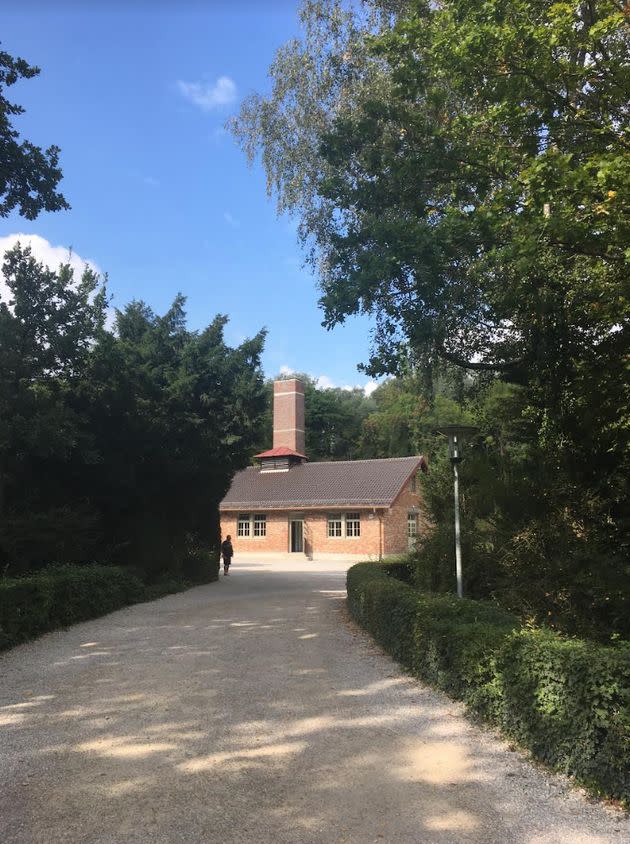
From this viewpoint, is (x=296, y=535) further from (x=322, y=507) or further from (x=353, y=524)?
(x=353, y=524)

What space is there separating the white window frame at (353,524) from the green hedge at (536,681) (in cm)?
2608

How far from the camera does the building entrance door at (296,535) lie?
3641 cm

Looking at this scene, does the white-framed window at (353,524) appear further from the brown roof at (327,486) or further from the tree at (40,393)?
the tree at (40,393)

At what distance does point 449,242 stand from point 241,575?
16.9 metres

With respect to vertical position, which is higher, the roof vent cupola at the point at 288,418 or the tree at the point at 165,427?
the roof vent cupola at the point at 288,418

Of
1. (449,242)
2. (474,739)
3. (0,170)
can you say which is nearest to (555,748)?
(474,739)

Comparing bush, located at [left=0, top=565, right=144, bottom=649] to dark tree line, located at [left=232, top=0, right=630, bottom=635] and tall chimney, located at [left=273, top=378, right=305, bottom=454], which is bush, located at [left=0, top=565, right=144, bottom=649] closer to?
dark tree line, located at [left=232, top=0, right=630, bottom=635]

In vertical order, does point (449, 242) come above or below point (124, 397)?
above

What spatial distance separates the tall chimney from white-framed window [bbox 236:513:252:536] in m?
5.91

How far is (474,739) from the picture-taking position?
17.9 feet

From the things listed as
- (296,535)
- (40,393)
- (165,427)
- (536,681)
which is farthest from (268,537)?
(536,681)

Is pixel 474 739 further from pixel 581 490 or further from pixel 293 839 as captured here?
pixel 581 490

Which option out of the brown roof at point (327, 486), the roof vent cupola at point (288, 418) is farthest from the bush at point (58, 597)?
the roof vent cupola at point (288, 418)

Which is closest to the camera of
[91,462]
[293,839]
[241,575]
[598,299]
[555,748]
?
[293,839]
